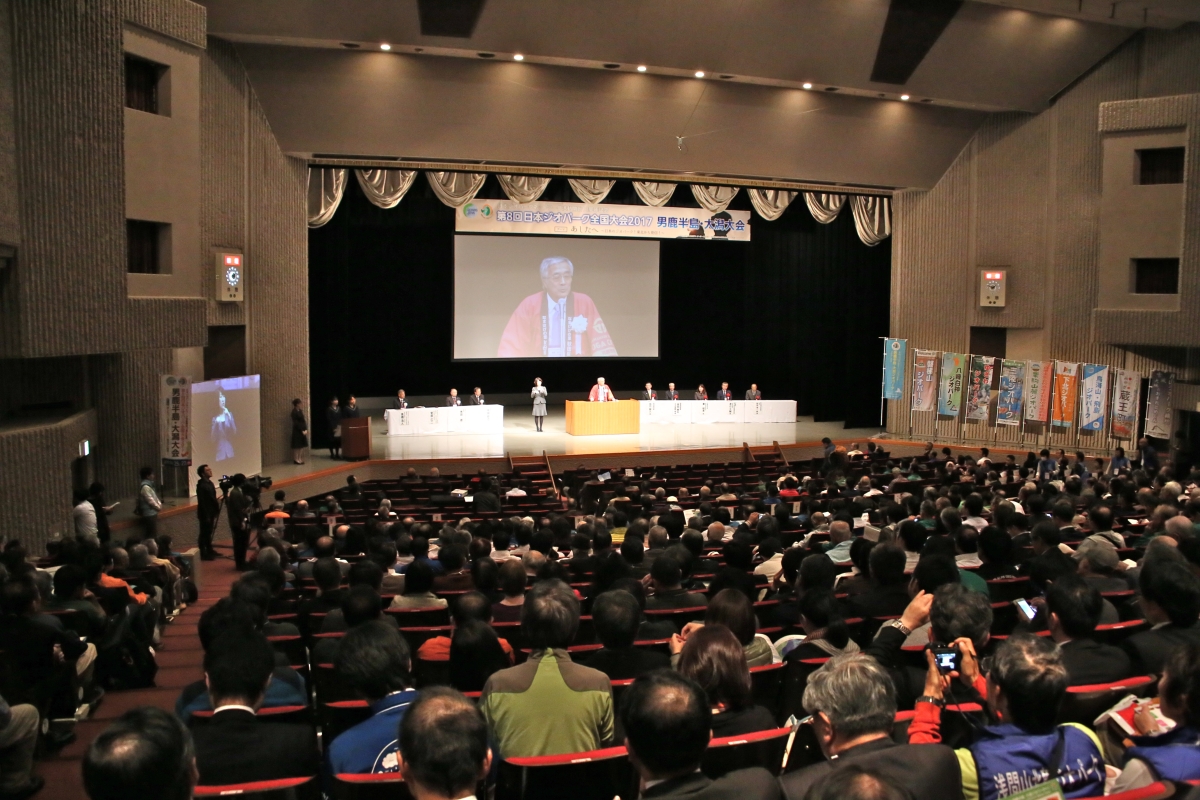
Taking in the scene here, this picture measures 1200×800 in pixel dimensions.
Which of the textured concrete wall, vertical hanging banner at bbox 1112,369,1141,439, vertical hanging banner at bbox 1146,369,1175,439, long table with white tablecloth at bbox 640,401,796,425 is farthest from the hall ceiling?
vertical hanging banner at bbox 1146,369,1175,439

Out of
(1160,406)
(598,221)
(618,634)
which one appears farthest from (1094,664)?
(598,221)

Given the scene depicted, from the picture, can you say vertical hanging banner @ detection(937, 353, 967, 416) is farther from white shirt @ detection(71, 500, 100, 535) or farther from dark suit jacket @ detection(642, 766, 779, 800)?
dark suit jacket @ detection(642, 766, 779, 800)

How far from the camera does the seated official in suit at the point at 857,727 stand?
2.33 metres

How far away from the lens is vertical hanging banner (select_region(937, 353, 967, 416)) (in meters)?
18.5

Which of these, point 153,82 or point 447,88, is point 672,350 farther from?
point 153,82

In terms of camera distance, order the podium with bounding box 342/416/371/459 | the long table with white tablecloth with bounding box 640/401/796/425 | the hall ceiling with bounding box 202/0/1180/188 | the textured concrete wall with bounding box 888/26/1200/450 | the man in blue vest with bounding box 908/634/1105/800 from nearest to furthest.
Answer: the man in blue vest with bounding box 908/634/1105/800
the hall ceiling with bounding box 202/0/1180/188
the podium with bounding box 342/416/371/459
the textured concrete wall with bounding box 888/26/1200/450
the long table with white tablecloth with bounding box 640/401/796/425

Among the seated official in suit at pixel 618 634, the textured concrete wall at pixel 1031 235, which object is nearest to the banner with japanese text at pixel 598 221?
the textured concrete wall at pixel 1031 235

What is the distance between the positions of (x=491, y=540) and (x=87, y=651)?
9.75 feet

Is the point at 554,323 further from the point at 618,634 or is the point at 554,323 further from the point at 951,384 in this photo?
the point at 618,634

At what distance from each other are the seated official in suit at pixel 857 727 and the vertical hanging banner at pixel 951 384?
17.0 m

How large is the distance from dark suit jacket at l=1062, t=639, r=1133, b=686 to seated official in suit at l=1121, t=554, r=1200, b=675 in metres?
0.13

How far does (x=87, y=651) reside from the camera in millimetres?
5367

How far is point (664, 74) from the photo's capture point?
1652cm

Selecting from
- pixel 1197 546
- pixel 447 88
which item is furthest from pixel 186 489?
pixel 1197 546
